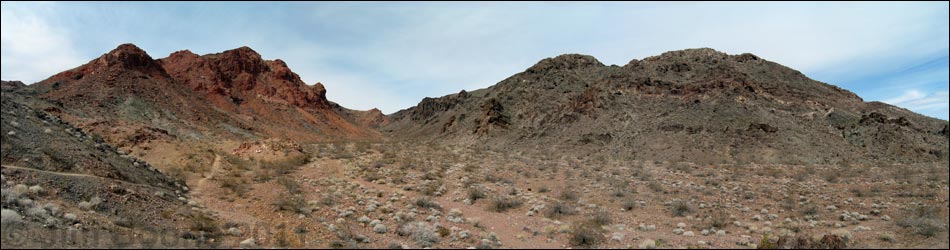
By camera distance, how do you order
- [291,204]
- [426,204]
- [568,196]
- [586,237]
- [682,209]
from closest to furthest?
[586,237] → [291,204] → [682,209] → [426,204] → [568,196]

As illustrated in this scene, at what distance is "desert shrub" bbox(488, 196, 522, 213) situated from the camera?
10847 millimetres

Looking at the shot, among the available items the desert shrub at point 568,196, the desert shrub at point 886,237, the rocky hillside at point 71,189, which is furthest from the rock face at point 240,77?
the desert shrub at point 886,237

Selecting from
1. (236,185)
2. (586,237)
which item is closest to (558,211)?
(586,237)

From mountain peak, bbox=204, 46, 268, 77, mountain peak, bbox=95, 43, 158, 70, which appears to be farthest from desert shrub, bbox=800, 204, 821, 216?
mountain peak, bbox=204, 46, 268, 77

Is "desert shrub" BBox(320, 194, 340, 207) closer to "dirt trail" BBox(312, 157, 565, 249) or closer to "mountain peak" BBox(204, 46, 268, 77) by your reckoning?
"dirt trail" BBox(312, 157, 565, 249)

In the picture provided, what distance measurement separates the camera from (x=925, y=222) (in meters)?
7.32

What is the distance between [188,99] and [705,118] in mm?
45954

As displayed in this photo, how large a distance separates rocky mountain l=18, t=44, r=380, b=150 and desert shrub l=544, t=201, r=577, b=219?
60.7 feet

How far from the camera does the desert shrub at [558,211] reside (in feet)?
33.2

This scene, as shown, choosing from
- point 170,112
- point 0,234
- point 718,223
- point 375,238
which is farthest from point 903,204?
point 170,112

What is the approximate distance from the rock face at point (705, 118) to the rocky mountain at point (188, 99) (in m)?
21.6

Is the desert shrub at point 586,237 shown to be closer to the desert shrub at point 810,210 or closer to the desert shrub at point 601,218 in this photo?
the desert shrub at point 601,218

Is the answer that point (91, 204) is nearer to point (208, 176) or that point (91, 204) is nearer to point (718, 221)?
point (208, 176)

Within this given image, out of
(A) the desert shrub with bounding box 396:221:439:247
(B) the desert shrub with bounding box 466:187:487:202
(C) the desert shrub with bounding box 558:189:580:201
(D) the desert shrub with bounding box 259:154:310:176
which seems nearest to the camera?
(A) the desert shrub with bounding box 396:221:439:247
